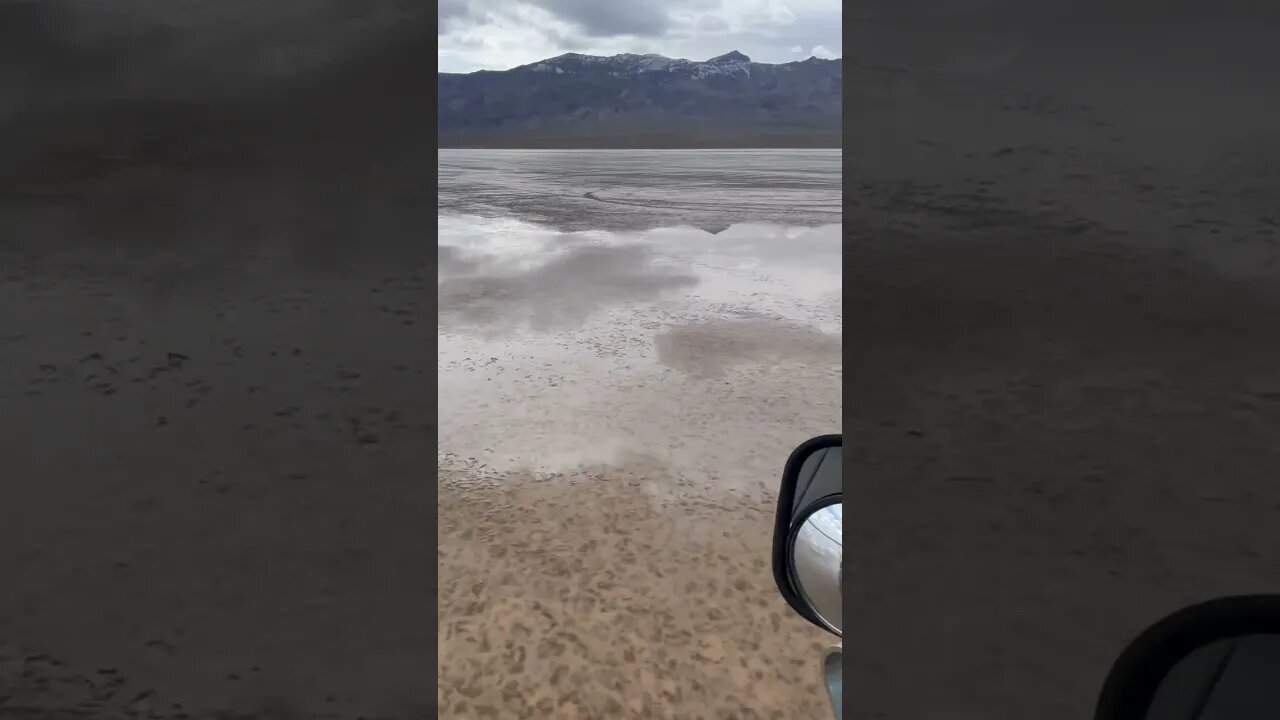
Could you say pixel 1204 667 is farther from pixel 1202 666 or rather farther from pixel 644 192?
pixel 644 192

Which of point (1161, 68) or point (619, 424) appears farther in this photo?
point (619, 424)

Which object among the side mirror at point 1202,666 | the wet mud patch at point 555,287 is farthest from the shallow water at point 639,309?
the side mirror at point 1202,666

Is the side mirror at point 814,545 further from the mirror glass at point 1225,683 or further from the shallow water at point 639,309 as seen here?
the shallow water at point 639,309

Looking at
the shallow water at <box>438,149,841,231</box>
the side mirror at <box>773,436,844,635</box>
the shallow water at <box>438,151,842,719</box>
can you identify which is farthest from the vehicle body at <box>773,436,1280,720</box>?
the shallow water at <box>438,149,841,231</box>

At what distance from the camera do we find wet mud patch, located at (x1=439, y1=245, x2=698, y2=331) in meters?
18.5

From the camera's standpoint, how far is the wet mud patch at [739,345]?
1488cm

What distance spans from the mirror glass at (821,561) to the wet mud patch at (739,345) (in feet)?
43.5

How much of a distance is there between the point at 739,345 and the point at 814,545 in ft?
49.3

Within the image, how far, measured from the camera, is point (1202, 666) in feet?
1.12
